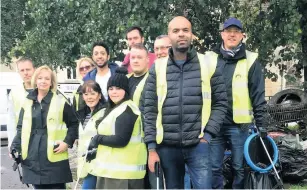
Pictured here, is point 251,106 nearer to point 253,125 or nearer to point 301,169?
point 253,125

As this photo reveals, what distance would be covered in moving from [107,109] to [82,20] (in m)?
4.35

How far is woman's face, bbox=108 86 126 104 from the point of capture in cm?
433

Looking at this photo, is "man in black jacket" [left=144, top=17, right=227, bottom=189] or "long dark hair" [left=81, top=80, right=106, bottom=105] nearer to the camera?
"man in black jacket" [left=144, top=17, right=227, bottom=189]

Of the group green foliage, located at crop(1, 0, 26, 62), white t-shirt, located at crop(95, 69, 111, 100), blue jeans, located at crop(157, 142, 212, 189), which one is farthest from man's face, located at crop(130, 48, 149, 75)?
green foliage, located at crop(1, 0, 26, 62)

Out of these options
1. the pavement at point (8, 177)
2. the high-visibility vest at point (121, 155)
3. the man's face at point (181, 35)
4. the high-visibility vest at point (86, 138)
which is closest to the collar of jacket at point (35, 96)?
the high-visibility vest at point (86, 138)

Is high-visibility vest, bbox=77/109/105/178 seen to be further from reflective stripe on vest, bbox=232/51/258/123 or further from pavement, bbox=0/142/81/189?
pavement, bbox=0/142/81/189

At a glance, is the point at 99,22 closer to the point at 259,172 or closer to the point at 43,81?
the point at 43,81

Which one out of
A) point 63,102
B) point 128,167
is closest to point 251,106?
point 128,167

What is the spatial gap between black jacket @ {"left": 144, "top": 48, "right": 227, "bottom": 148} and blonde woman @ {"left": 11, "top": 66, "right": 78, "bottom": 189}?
1189 mm

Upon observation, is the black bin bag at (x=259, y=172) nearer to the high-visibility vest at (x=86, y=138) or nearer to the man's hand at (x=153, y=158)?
the man's hand at (x=153, y=158)

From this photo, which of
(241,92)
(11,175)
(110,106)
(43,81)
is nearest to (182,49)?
(110,106)

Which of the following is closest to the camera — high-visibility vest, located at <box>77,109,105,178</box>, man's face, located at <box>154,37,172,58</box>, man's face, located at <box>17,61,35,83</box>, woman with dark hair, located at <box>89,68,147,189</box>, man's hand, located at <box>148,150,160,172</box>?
man's hand, located at <box>148,150,160,172</box>

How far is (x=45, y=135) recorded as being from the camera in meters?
4.77

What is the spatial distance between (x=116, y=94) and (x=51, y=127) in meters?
0.89
